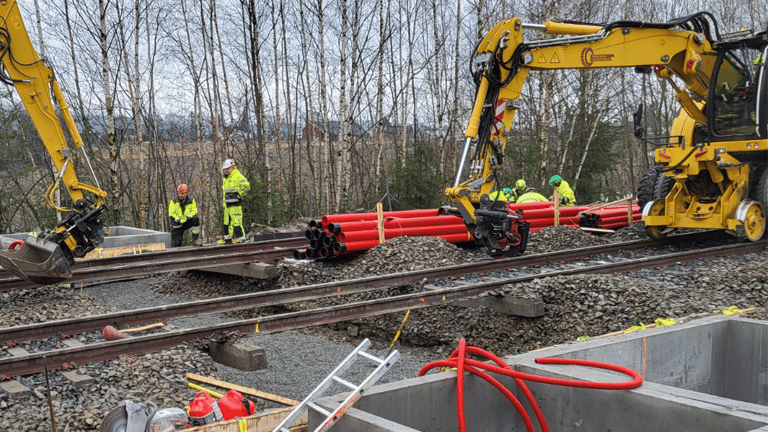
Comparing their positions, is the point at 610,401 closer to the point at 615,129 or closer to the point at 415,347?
the point at 415,347

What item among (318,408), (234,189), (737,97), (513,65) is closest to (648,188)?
(737,97)

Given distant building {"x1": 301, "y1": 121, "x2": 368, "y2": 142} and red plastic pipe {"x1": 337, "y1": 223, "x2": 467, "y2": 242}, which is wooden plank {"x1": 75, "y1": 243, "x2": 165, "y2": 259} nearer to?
red plastic pipe {"x1": 337, "y1": 223, "x2": 467, "y2": 242}

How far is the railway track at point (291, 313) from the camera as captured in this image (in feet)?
21.0

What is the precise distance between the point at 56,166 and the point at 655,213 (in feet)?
35.1

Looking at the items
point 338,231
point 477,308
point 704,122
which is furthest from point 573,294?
point 704,122

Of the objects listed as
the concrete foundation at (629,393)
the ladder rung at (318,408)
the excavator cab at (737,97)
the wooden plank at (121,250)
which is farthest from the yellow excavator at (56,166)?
the excavator cab at (737,97)

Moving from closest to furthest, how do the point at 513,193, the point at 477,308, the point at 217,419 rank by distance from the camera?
the point at 217,419 < the point at 477,308 < the point at 513,193

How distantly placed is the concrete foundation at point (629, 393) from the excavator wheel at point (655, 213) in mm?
8191

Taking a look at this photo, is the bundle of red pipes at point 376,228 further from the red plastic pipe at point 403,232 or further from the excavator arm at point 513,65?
the excavator arm at point 513,65

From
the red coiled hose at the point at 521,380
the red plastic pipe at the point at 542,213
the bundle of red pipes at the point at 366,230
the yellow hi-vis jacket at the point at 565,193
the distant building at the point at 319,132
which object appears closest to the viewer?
the red coiled hose at the point at 521,380

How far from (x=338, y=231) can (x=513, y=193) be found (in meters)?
7.82

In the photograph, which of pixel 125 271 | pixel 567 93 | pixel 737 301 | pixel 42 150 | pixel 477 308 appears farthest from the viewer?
pixel 567 93

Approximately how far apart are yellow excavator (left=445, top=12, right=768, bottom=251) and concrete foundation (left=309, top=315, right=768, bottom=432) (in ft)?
18.4

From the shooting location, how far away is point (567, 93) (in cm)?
3173
